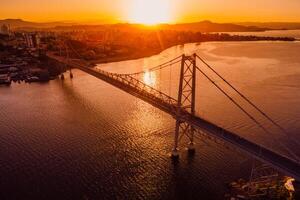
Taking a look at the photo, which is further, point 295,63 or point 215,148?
point 295,63

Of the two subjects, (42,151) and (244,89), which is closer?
(42,151)

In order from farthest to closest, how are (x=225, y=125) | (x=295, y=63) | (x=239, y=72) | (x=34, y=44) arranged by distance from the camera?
(x=34, y=44) < (x=295, y=63) < (x=239, y=72) < (x=225, y=125)

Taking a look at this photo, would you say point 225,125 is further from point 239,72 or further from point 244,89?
point 239,72

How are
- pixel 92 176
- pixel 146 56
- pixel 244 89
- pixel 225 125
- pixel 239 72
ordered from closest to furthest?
1. pixel 92 176
2. pixel 225 125
3. pixel 244 89
4. pixel 239 72
5. pixel 146 56

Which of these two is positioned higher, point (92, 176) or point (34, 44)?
point (34, 44)

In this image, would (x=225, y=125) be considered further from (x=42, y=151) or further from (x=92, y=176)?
(x=42, y=151)

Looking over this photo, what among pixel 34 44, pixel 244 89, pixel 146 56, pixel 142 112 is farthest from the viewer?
pixel 34 44

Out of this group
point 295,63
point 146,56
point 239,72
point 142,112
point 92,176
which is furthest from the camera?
point 146,56

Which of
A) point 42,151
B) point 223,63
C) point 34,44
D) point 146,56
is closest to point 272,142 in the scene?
point 42,151

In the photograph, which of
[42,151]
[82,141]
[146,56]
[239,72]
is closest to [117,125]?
[82,141]
